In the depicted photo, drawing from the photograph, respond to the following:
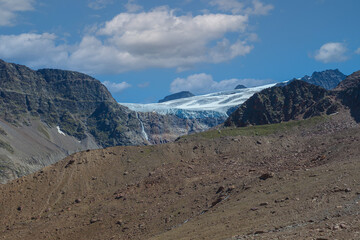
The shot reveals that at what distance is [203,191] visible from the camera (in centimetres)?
3622

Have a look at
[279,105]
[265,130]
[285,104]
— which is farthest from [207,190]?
[279,105]

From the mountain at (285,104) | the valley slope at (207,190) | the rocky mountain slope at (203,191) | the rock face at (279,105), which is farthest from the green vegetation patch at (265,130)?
the rock face at (279,105)

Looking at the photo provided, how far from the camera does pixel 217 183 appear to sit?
37.7m

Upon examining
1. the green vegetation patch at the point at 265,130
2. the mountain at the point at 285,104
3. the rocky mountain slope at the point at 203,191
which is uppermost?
the mountain at the point at 285,104

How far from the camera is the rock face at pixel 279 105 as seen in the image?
9819 centimetres

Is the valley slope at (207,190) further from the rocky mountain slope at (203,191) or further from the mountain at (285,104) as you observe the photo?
the mountain at (285,104)

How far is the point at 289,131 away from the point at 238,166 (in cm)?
1866

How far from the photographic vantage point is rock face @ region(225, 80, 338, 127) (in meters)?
98.2

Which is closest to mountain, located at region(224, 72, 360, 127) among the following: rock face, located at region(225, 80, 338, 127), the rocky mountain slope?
rock face, located at region(225, 80, 338, 127)

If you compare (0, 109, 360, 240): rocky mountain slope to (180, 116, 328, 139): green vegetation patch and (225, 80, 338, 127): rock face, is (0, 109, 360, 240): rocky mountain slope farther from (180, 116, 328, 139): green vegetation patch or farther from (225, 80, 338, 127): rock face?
(225, 80, 338, 127): rock face

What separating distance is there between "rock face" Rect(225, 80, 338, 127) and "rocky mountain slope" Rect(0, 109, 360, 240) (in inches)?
1491

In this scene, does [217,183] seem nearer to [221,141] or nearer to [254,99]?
[221,141]

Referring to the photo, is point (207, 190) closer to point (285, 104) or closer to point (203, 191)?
point (203, 191)

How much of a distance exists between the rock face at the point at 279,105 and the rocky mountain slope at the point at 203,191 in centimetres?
3786
